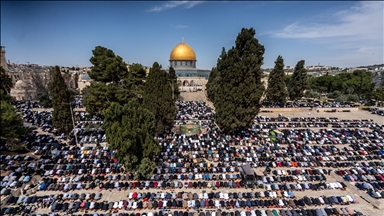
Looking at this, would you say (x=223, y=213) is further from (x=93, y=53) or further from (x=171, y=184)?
(x=93, y=53)

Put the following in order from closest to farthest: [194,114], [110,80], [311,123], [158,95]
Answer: [158,95]
[110,80]
[311,123]
[194,114]

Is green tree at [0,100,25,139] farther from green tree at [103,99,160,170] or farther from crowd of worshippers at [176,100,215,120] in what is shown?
crowd of worshippers at [176,100,215,120]

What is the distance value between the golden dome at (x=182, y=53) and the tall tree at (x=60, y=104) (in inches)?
1945


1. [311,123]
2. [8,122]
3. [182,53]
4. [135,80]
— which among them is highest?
[182,53]

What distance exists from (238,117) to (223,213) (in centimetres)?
1296

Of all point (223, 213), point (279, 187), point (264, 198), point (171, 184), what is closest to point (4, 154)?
point (171, 184)

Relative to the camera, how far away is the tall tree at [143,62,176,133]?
2394 centimetres

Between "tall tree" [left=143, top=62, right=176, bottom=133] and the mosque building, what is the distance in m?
43.2

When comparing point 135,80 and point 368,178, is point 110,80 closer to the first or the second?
point 135,80

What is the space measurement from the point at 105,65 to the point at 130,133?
535 inches

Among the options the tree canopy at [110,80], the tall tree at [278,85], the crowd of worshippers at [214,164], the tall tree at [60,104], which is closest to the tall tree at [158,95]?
the tree canopy at [110,80]

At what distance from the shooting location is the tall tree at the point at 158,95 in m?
23.9

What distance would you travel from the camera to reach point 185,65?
69.8m

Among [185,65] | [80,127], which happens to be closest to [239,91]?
[80,127]
